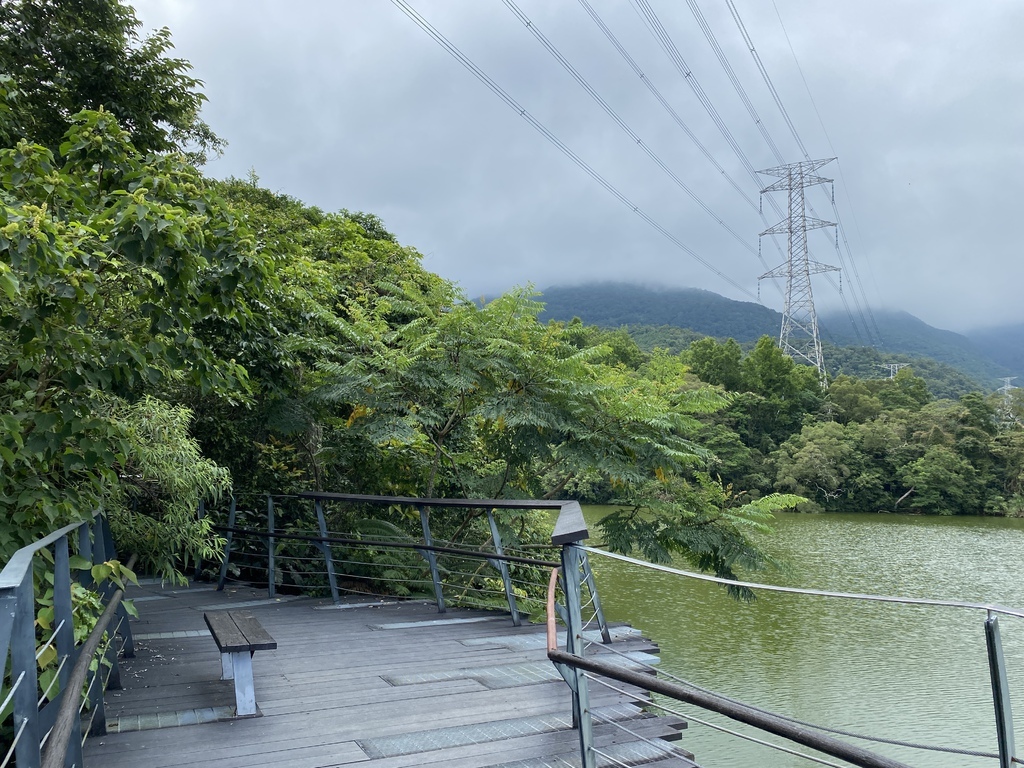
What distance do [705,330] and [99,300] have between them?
13956cm

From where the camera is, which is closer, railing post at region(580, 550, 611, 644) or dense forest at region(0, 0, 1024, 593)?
dense forest at region(0, 0, 1024, 593)

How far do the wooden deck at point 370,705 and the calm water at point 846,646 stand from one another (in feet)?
13.6

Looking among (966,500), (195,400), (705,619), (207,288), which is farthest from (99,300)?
(966,500)

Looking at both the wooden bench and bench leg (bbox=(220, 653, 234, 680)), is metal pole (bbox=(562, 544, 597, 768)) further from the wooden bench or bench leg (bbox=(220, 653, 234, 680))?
bench leg (bbox=(220, 653, 234, 680))

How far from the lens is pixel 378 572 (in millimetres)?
8086

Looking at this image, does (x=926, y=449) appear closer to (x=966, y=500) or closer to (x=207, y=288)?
→ (x=966, y=500)

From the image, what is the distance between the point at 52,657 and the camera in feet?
7.88

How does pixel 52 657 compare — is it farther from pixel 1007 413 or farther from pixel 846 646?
pixel 1007 413

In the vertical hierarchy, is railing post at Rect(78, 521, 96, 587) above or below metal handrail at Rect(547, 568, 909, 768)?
above

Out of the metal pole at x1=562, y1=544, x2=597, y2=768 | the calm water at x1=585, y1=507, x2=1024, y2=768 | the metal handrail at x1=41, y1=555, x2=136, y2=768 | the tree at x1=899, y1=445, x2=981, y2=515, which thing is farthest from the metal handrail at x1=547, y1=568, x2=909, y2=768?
the tree at x1=899, y1=445, x2=981, y2=515

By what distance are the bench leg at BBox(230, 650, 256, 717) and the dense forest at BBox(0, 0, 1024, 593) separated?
39.8 inches

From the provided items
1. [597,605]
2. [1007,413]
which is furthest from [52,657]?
[1007,413]

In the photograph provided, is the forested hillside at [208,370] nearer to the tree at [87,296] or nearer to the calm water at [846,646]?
the tree at [87,296]

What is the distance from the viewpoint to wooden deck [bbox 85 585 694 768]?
315 centimetres
